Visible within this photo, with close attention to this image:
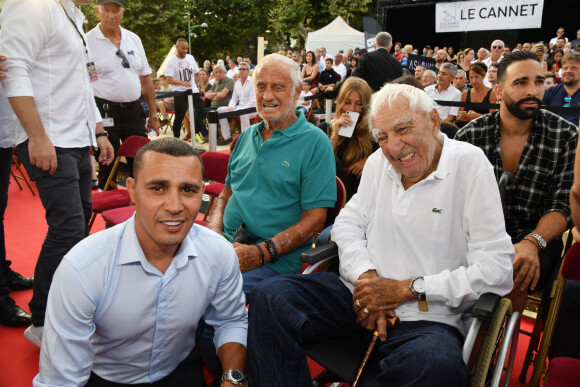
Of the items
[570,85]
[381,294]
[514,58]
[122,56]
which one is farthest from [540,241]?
[122,56]

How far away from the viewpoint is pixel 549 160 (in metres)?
2.25

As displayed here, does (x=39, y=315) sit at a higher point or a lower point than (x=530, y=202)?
lower

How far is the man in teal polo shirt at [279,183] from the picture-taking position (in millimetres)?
2188

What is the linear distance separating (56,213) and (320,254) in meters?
1.35

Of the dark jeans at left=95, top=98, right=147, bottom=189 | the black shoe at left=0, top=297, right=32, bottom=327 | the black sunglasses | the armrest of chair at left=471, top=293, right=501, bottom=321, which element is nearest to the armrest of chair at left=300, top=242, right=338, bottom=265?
the armrest of chair at left=471, top=293, right=501, bottom=321

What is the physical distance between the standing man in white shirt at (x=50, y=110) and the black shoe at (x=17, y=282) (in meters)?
0.84

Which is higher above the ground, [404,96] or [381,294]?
[404,96]

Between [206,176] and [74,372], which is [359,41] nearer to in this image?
[206,176]

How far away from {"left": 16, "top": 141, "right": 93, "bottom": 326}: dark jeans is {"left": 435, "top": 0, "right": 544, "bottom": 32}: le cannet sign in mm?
16187

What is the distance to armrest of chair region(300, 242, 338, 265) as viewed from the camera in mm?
1901

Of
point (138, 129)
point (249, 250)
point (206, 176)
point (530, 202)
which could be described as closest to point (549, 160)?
point (530, 202)

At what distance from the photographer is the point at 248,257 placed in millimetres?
2115

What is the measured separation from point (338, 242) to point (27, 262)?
2.83 m

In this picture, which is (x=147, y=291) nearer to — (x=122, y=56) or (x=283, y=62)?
(x=283, y=62)
